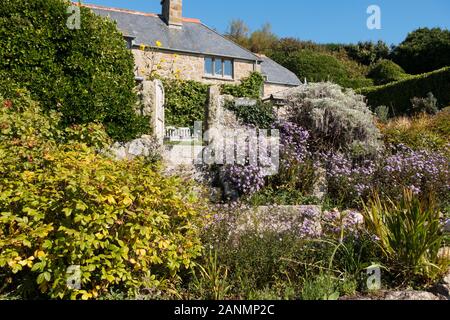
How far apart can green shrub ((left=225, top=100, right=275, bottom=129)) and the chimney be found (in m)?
12.0

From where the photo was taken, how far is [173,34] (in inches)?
823

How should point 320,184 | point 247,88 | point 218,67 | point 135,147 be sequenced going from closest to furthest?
1. point 320,184
2. point 135,147
3. point 247,88
4. point 218,67

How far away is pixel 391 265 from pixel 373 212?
1.87 ft

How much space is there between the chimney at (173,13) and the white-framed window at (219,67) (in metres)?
2.41

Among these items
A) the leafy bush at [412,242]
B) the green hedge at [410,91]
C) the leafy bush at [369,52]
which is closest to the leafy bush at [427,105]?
the green hedge at [410,91]

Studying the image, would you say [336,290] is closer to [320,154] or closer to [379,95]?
[320,154]

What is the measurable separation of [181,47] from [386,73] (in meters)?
16.9

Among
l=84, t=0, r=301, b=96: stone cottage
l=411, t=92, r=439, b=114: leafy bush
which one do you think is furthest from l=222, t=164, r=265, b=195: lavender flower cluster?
l=84, t=0, r=301, b=96: stone cottage

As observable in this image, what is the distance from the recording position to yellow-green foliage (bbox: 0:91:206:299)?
3.56 meters

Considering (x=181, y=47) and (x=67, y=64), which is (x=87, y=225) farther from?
(x=181, y=47)

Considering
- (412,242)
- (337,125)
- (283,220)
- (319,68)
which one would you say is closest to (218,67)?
(319,68)

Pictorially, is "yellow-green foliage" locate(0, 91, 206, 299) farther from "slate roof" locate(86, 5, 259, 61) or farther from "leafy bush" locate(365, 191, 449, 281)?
"slate roof" locate(86, 5, 259, 61)

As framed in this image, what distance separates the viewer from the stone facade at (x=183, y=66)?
19531 mm

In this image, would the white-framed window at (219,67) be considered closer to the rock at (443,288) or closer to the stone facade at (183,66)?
the stone facade at (183,66)
